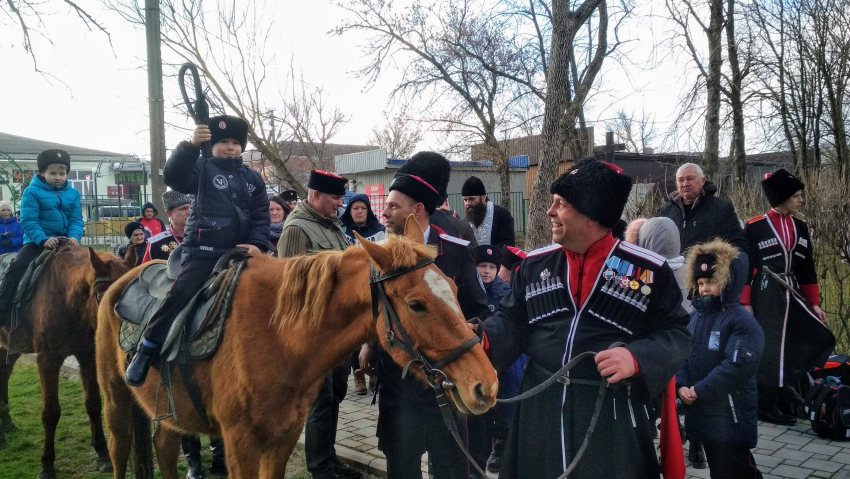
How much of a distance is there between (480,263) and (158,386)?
9.47 ft

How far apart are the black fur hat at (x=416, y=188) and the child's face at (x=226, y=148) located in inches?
53.7

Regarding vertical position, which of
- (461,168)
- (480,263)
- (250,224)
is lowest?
(480,263)

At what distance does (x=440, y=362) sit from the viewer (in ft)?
7.91

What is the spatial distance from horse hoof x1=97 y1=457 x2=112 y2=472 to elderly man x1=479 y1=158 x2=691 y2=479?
13.9ft

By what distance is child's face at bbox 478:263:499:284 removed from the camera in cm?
539

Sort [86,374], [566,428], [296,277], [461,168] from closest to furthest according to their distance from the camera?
[566,428] → [296,277] → [86,374] → [461,168]

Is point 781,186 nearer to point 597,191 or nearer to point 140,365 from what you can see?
point 597,191

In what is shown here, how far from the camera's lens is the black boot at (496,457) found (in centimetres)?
513

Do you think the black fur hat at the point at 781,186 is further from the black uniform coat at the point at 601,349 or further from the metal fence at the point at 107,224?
the metal fence at the point at 107,224

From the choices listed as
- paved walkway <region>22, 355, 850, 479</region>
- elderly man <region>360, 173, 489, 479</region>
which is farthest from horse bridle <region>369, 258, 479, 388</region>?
paved walkway <region>22, 355, 850, 479</region>

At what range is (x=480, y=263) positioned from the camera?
17.7ft

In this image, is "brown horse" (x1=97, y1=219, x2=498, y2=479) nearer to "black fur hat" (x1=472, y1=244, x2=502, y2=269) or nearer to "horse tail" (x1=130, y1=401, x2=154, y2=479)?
"horse tail" (x1=130, y1=401, x2=154, y2=479)

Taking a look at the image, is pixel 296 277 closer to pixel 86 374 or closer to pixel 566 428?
pixel 566 428

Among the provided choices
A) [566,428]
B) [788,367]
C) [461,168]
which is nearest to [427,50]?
[461,168]
